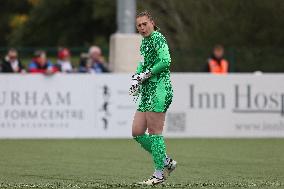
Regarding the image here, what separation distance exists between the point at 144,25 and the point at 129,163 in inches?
165

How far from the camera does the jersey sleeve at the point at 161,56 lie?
41.4 feet

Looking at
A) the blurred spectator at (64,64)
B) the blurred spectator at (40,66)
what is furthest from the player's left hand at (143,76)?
the blurred spectator at (64,64)

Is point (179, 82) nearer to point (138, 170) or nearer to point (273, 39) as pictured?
point (138, 170)

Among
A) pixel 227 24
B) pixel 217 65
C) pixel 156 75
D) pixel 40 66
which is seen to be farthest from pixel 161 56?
pixel 227 24

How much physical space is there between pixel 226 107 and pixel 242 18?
15420mm

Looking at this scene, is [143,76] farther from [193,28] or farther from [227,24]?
[193,28]

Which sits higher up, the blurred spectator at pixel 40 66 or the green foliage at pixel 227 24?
the green foliage at pixel 227 24

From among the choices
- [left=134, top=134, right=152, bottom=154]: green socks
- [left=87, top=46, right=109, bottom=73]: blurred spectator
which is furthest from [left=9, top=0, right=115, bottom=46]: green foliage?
[left=134, top=134, right=152, bottom=154]: green socks

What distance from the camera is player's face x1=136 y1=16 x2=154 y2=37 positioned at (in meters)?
12.6

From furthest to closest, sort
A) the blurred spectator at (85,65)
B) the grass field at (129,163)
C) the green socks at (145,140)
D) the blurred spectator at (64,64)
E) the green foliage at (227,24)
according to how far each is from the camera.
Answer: the green foliage at (227,24), the blurred spectator at (64,64), the blurred spectator at (85,65), the grass field at (129,163), the green socks at (145,140)

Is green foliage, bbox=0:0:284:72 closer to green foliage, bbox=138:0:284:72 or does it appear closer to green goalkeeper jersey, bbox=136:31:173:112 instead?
green foliage, bbox=138:0:284:72

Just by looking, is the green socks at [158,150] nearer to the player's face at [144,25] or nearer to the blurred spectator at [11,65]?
the player's face at [144,25]

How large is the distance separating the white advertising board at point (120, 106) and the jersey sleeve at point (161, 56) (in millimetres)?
9849

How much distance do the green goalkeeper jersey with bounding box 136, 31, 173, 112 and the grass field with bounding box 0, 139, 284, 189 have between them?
97 centimetres
